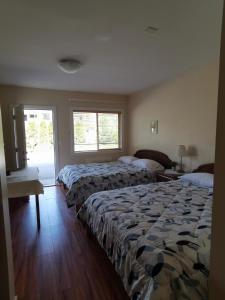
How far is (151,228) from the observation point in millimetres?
1587

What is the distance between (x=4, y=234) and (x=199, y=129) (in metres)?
3.22

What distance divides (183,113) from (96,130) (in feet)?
8.24

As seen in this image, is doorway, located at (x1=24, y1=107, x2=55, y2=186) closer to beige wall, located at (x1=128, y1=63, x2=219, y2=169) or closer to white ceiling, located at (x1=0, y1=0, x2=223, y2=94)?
white ceiling, located at (x1=0, y1=0, x2=223, y2=94)

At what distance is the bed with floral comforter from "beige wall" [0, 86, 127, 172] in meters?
2.80

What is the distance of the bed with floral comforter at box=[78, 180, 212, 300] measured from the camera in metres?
1.16

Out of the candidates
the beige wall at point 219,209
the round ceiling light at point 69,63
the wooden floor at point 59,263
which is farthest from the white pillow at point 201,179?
the round ceiling light at point 69,63

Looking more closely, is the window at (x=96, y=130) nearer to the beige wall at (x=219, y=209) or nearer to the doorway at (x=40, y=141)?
the doorway at (x=40, y=141)

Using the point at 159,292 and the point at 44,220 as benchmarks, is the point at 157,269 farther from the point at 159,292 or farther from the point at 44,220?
the point at 44,220

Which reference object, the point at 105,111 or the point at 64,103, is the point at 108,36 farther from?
the point at 105,111

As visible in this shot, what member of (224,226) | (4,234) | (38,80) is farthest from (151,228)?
(38,80)

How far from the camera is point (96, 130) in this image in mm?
5379

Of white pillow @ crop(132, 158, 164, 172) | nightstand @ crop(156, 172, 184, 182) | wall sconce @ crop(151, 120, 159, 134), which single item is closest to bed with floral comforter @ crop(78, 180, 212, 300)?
nightstand @ crop(156, 172, 184, 182)

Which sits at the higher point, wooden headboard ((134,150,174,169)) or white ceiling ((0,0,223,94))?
white ceiling ((0,0,223,94))

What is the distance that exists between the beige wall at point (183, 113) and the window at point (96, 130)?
2.72 ft
